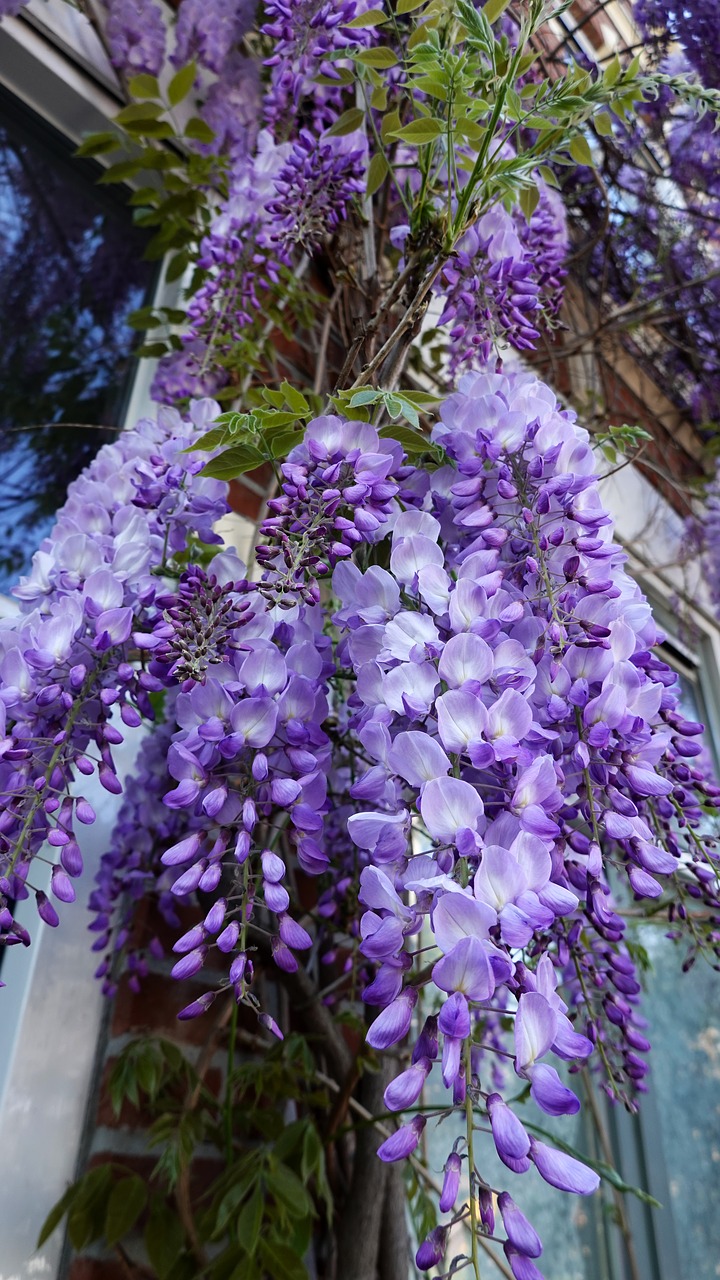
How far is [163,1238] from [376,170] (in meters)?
0.99

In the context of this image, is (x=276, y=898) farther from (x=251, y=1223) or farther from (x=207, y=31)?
(x=207, y=31)

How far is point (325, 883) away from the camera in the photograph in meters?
0.97

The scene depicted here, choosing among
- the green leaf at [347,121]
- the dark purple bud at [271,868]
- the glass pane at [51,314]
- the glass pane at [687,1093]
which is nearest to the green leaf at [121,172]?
the glass pane at [51,314]

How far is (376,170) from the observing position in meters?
0.83

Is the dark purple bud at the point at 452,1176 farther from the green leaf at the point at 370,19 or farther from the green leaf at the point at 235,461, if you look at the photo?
the green leaf at the point at 370,19

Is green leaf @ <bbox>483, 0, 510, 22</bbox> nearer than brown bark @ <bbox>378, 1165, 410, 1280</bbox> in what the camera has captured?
Yes

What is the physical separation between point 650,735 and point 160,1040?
2.02 feet

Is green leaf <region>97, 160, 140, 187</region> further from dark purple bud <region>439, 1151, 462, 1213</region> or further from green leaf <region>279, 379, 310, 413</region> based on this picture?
dark purple bud <region>439, 1151, 462, 1213</region>

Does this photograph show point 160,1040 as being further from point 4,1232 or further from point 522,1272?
point 522,1272

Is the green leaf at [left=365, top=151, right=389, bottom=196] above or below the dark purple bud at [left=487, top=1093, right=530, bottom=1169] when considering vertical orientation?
above

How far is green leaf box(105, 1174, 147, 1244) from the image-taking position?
2.54 ft

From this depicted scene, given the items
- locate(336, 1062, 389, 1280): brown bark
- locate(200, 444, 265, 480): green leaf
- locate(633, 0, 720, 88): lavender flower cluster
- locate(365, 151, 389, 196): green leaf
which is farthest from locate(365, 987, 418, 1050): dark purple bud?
locate(633, 0, 720, 88): lavender flower cluster

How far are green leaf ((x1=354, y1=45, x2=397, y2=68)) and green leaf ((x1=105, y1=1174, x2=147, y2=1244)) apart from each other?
100 cm

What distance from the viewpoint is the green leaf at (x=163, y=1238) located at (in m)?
0.79
